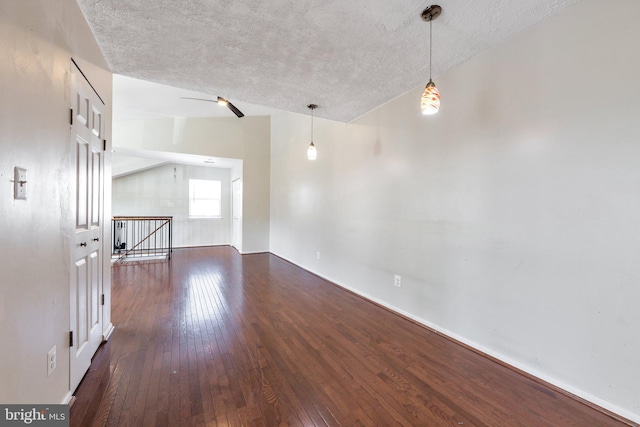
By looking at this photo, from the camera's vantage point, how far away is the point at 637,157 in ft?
4.69

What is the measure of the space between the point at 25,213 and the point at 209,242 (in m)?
7.20

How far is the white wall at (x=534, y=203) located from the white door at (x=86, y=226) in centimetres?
285

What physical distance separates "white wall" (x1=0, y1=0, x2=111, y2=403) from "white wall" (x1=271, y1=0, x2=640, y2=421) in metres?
2.85

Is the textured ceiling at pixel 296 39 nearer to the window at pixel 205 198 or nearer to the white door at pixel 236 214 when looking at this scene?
the white door at pixel 236 214

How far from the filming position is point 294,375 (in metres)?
1.83

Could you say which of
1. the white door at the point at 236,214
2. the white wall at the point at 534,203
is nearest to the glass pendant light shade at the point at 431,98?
the white wall at the point at 534,203

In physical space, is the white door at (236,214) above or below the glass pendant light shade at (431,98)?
below

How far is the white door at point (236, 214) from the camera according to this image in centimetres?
677

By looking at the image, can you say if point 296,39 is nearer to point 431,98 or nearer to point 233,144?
point 431,98

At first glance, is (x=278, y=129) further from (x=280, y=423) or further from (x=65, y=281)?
(x=280, y=423)

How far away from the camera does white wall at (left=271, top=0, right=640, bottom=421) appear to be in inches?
58.7

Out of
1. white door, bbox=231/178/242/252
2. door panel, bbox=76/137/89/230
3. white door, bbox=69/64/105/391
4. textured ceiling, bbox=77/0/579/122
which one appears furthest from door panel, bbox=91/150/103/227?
white door, bbox=231/178/242/252

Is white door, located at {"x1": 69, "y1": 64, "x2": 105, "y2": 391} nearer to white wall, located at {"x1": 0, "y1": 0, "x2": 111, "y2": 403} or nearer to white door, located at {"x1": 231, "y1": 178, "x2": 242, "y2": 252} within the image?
white wall, located at {"x1": 0, "y1": 0, "x2": 111, "y2": 403}

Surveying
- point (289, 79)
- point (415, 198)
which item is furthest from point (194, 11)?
point (415, 198)
